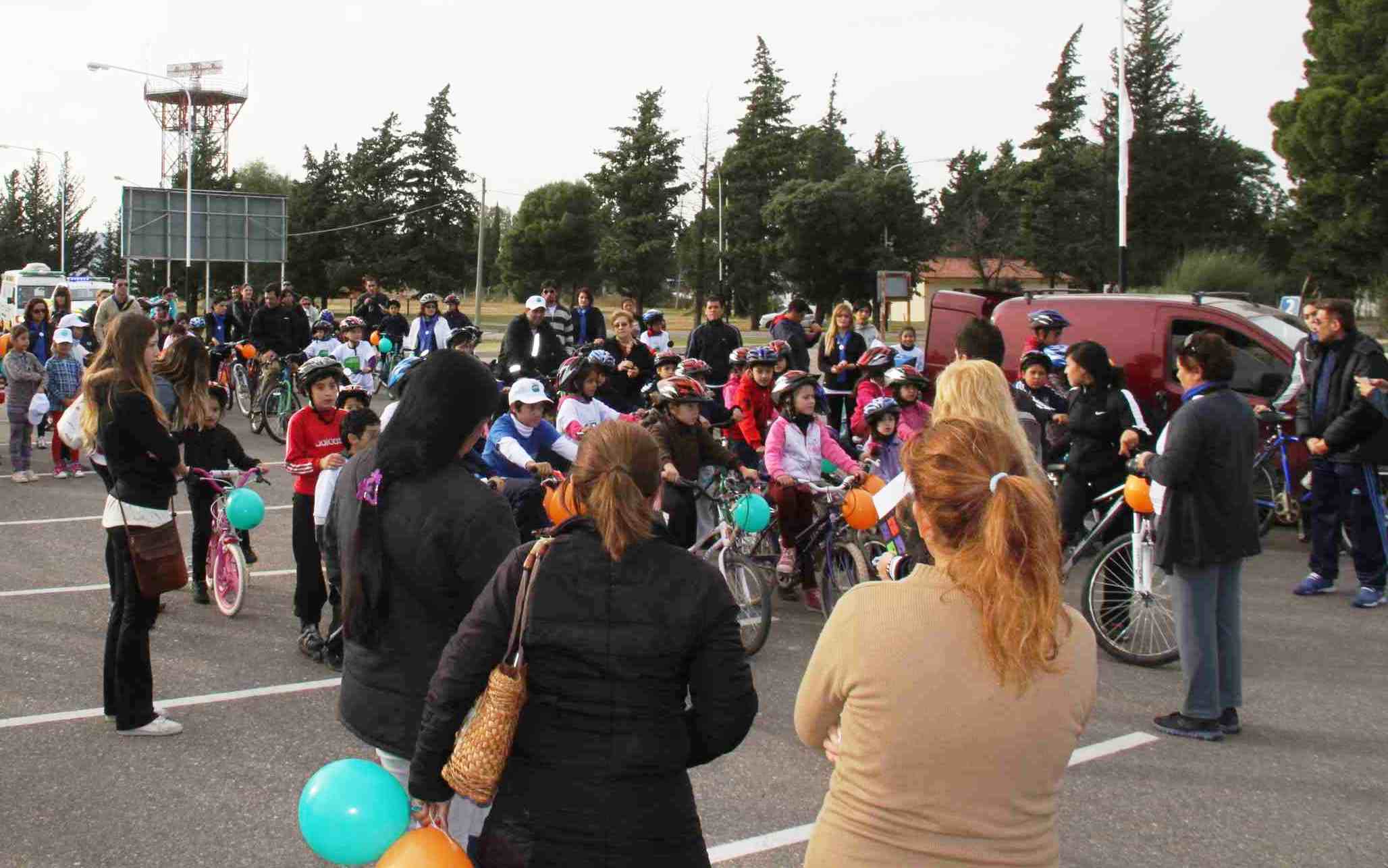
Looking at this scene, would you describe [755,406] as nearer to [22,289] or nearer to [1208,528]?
[1208,528]

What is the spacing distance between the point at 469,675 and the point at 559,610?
274mm

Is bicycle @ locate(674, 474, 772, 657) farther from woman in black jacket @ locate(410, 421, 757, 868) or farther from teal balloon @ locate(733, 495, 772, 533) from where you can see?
woman in black jacket @ locate(410, 421, 757, 868)

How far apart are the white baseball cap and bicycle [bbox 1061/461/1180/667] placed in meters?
3.42

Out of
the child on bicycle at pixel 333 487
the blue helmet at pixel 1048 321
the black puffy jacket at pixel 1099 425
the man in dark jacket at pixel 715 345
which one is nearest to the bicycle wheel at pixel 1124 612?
the black puffy jacket at pixel 1099 425

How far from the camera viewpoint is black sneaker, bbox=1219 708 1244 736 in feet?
21.2

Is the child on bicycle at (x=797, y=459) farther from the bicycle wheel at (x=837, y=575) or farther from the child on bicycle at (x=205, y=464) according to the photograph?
the child on bicycle at (x=205, y=464)

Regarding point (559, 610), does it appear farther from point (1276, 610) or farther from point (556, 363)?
point (556, 363)

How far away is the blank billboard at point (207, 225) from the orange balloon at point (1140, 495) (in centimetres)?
3632

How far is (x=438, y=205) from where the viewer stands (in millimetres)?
71688

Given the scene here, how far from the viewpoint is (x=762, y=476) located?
876cm

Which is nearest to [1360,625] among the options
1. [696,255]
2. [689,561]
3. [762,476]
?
[762,476]

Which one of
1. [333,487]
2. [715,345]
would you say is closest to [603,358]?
[715,345]

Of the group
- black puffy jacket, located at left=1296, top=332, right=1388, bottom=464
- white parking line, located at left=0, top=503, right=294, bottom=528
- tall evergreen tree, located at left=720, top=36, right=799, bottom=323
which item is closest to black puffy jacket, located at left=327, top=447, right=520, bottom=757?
black puffy jacket, located at left=1296, top=332, right=1388, bottom=464

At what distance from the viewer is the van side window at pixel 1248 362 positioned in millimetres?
11617
